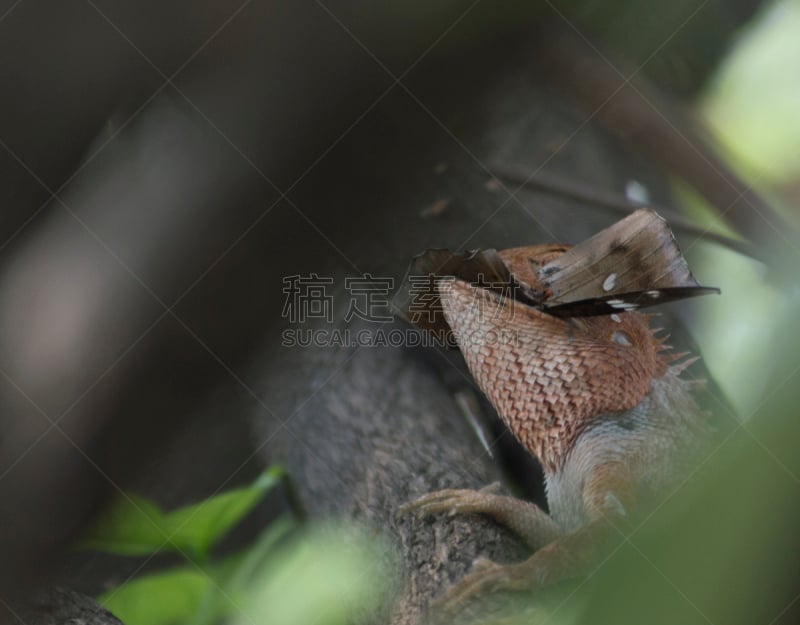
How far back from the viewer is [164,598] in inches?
20.5

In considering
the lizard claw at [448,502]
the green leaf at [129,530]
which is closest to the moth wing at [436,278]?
the lizard claw at [448,502]

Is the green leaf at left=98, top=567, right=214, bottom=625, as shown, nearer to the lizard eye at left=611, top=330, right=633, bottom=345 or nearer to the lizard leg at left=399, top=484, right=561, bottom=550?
the lizard leg at left=399, top=484, right=561, bottom=550

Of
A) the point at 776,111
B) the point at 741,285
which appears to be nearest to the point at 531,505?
the point at 741,285

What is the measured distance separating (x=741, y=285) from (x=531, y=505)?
22 centimetres

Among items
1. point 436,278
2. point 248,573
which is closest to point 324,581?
point 248,573

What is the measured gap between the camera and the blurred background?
52cm

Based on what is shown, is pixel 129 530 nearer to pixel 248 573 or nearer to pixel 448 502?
pixel 248 573

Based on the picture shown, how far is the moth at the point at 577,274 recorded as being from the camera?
510mm

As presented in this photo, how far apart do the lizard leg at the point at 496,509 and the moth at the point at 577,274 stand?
0.11 meters

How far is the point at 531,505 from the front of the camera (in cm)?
50

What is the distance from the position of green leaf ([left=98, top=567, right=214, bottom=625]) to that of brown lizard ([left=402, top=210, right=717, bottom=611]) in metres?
0.14

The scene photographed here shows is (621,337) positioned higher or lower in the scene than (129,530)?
lower

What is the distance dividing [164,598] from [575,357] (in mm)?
302

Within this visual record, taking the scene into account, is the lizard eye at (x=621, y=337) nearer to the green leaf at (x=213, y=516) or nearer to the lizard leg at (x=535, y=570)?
the lizard leg at (x=535, y=570)
